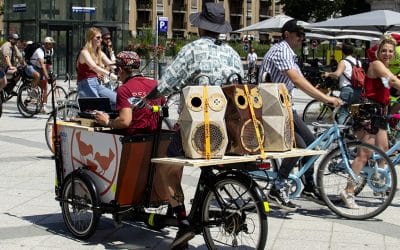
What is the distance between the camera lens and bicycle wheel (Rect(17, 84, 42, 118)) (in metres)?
15.9

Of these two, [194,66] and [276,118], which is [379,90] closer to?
[276,118]

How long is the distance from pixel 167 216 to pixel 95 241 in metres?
0.71

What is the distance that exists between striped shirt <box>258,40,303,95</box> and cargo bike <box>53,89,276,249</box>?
1.56 m

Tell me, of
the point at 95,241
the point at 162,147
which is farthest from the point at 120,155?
the point at 95,241

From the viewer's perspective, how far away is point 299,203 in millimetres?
7762

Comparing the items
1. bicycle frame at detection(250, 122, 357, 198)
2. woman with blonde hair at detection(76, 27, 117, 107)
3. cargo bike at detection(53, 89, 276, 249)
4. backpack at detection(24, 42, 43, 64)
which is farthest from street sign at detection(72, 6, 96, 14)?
cargo bike at detection(53, 89, 276, 249)

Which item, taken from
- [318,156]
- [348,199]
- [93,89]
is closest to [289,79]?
[318,156]

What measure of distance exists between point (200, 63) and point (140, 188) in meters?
1.14

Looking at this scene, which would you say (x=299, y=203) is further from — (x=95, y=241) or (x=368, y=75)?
(x=95, y=241)

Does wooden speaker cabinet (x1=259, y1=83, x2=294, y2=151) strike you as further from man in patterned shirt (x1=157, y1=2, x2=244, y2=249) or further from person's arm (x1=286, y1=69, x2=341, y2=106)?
person's arm (x1=286, y1=69, x2=341, y2=106)

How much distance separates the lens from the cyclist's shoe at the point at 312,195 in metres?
7.12

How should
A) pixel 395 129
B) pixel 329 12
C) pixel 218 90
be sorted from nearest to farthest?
1. pixel 218 90
2. pixel 395 129
3. pixel 329 12

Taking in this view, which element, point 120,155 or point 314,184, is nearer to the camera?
point 120,155

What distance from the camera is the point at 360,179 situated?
7.23 metres
